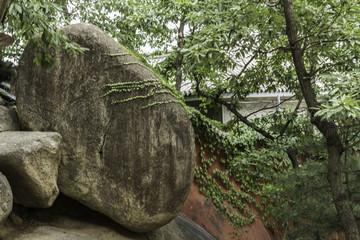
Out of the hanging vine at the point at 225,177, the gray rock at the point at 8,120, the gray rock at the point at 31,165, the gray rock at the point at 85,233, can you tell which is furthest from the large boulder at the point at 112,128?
the hanging vine at the point at 225,177

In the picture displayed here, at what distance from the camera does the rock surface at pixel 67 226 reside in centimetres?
503

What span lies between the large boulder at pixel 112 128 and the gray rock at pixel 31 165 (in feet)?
1.54

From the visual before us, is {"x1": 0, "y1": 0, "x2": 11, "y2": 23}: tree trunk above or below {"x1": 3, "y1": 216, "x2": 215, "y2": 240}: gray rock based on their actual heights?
above

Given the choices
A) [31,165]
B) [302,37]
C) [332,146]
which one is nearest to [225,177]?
[332,146]

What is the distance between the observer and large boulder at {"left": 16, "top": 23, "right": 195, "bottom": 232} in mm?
5398

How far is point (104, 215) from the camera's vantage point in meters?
5.93

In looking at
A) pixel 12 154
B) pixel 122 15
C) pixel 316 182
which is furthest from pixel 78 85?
pixel 122 15

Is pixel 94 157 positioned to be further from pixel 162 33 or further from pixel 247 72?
pixel 162 33

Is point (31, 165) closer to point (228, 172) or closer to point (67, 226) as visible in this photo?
point (67, 226)

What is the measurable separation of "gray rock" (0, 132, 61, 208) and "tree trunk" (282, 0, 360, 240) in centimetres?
344

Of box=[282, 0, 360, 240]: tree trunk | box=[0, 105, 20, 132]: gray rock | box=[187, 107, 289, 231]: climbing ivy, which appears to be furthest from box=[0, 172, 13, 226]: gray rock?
box=[187, 107, 289, 231]: climbing ivy

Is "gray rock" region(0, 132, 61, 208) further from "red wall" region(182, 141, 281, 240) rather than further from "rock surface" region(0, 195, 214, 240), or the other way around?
"red wall" region(182, 141, 281, 240)

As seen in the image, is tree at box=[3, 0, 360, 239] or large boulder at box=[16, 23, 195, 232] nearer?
tree at box=[3, 0, 360, 239]

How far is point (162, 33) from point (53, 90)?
5914 millimetres
